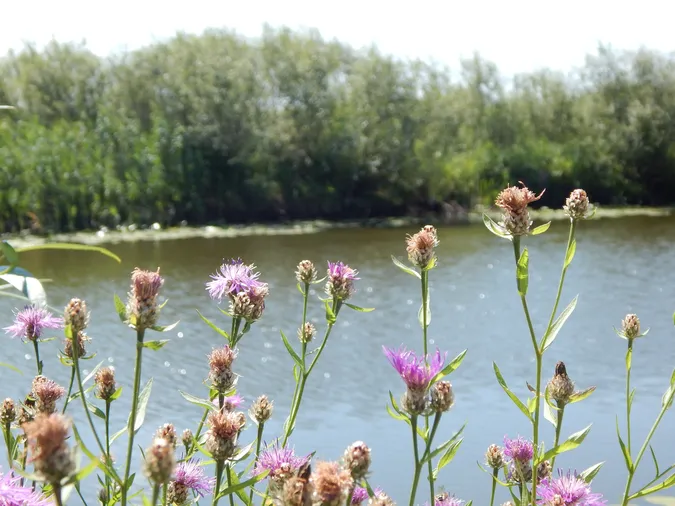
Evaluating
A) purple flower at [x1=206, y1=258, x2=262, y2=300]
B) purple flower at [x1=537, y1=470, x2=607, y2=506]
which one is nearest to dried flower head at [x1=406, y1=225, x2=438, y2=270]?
purple flower at [x1=206, y1=258, x2=262, y2=300]

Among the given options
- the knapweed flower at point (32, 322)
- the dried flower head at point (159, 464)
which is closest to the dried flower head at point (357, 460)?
the dried flower head at point (159, 464)

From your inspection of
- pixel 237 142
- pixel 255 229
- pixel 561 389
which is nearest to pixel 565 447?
pixel 561 389

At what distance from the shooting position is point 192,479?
5.68 ft

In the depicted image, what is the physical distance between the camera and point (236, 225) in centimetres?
2272

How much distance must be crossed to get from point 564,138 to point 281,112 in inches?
531

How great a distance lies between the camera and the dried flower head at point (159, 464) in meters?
0.91

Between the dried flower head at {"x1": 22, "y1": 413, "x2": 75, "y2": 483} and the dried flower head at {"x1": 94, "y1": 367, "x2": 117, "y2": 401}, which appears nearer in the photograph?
the dried flower head at {"x1": 22, "y1": 413, "x2": 75, "y2": 483}

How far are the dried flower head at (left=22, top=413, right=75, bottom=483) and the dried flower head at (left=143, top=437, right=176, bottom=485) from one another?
0.08 m

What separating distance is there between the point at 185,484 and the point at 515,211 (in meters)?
0.85

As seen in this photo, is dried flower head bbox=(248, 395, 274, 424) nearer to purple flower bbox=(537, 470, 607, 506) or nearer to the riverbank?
purple flower bbox=(537, 470, 607, 506)

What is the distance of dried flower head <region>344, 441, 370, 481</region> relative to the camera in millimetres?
1181

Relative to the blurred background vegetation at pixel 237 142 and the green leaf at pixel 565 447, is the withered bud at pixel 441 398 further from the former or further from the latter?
the blurred background vegetation at pixel 237 142

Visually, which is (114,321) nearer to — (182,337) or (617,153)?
(182,337)

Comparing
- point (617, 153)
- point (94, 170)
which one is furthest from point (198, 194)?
point (617, 153)
